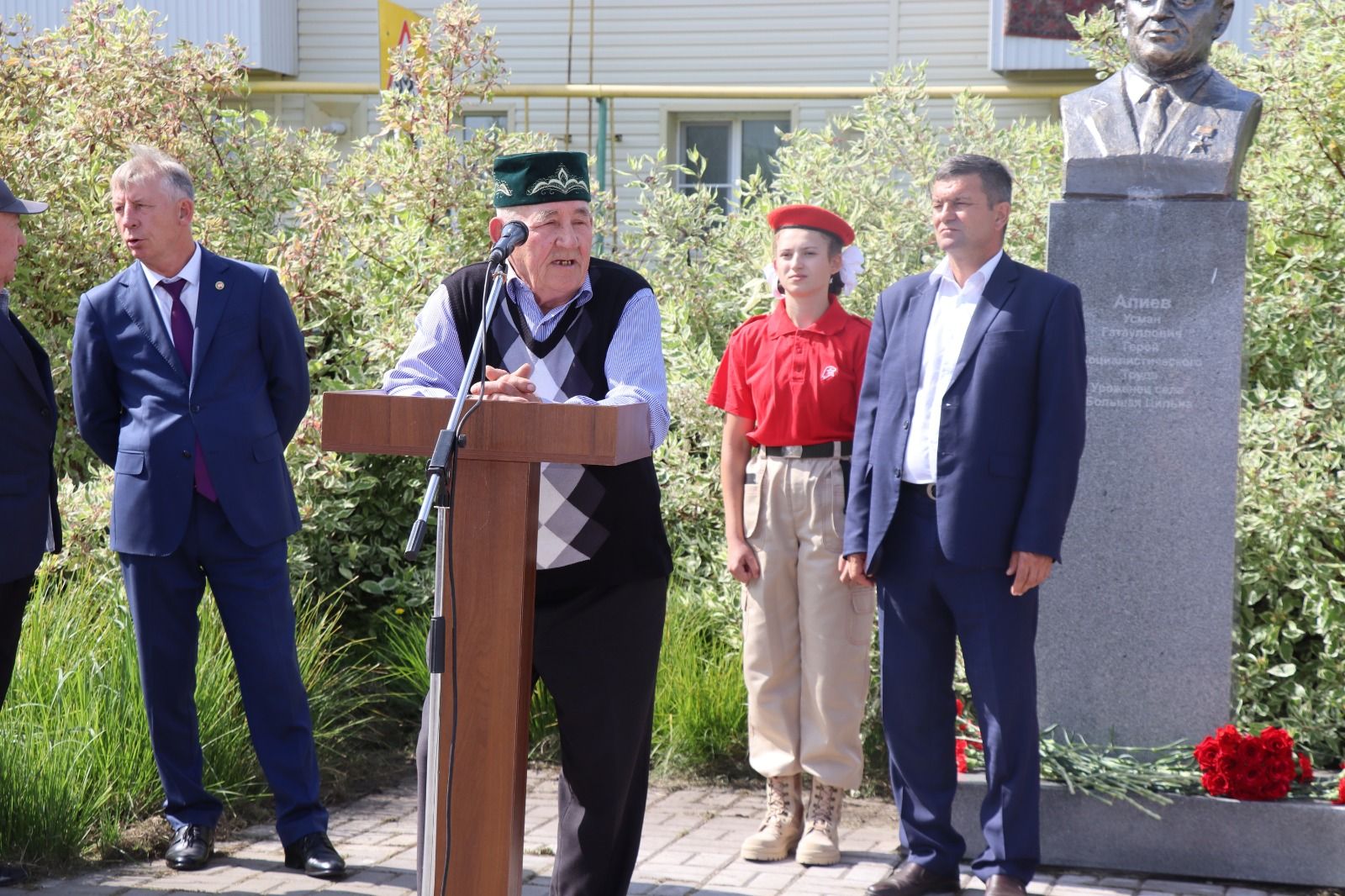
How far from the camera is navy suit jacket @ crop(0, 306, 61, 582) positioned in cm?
463

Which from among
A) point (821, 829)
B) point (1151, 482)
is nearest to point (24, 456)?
point (821, 829)

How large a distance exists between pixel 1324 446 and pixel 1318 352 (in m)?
0.49

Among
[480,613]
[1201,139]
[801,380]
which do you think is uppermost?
[1201,139]

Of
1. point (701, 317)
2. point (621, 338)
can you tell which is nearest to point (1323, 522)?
point (701, 317)

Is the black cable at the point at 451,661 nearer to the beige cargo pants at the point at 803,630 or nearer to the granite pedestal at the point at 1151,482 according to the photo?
the beige cargo pants at the point at 803,630

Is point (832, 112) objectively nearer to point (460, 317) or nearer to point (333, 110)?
point (333, 110)

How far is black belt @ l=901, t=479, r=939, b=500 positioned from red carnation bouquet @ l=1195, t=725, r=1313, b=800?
Result: 124 centimetres

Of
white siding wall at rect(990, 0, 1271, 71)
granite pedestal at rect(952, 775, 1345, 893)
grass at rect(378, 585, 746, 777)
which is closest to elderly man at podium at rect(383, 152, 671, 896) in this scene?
granite pedestal at rect(952, 775, 1345, 893)

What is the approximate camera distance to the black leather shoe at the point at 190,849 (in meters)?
4.79

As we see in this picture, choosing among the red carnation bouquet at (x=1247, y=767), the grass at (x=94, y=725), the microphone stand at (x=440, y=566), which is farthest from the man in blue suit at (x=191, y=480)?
the red carnation bouquet at (x=1247, y=767)

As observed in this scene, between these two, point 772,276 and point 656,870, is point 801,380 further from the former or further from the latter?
point 656,870

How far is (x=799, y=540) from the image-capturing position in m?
5.12

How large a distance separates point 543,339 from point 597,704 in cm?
84

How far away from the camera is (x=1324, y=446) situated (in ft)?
20.3
